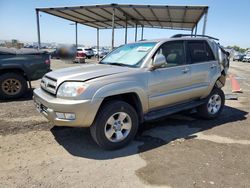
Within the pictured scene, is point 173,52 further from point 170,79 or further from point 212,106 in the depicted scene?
point 212,106

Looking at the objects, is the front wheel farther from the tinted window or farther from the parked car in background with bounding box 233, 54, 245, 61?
the parked car in background with bounding box 233, 54, 245, 61

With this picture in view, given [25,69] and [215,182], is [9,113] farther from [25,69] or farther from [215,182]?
[215,182]

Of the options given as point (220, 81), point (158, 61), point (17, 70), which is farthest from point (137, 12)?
point (158, 61)

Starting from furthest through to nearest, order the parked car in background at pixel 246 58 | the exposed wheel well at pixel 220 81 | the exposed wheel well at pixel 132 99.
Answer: the parked car in background at pixel 246 58 < the exposed wheel well at pixel 220 81 < the exposed wheel well at pixel 132 99

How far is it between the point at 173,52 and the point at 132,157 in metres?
2.30

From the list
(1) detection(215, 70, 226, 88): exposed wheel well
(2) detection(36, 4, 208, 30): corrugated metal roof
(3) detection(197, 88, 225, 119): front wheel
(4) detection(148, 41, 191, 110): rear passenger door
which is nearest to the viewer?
(4) detection(148, 41, 191, 110): rear passenger door

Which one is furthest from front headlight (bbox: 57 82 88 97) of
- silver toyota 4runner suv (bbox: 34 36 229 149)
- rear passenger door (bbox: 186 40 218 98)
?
rear passenger door (bbox: 186 40 218 98)

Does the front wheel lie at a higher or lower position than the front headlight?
lower

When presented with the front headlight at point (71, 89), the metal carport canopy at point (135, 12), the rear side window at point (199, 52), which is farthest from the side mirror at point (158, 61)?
the metal carport canopy at point (135, 12)

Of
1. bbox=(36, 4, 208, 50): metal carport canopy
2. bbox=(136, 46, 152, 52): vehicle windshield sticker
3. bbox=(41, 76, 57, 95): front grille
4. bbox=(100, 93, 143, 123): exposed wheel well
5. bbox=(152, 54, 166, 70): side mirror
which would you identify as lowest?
bbox=(100, 93, 143, 123): exposed wheel well

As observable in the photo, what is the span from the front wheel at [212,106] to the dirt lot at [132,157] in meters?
0.28

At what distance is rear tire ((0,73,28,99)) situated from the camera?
6.59m

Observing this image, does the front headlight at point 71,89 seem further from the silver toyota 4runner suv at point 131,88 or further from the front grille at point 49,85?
the front grille at point 49,85

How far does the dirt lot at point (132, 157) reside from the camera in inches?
115
